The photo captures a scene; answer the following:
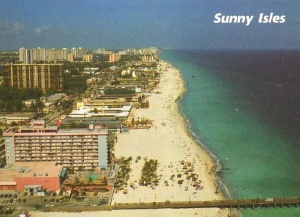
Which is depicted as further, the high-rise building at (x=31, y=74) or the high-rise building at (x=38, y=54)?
the high-rise building at (x=38, y=54)

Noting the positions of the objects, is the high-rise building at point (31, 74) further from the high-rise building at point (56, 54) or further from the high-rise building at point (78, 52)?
the high-rise building at point (78, 52)

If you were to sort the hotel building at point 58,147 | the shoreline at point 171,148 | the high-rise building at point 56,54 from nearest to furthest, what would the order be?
1. the shoreline at point 171,148
2. the hotel building at point 58,147
3. the high-rise building at point 56,54

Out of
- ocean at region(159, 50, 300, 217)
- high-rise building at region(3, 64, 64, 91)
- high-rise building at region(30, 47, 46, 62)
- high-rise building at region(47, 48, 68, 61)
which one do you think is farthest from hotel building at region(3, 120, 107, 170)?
high-rise building at region(47, 48, 68, 61)

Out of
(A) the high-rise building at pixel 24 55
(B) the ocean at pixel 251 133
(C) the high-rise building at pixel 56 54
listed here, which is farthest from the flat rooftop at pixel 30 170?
(C) the high-rise building at pixel 56 54

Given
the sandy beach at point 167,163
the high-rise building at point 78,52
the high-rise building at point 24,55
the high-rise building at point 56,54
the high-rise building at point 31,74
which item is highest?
the high-rise building at point 78,52

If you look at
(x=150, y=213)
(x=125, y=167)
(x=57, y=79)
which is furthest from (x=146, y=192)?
(x=57, y=79)

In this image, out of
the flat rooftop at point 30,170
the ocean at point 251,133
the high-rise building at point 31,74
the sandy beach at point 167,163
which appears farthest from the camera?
the high-rise building at point 31,74
